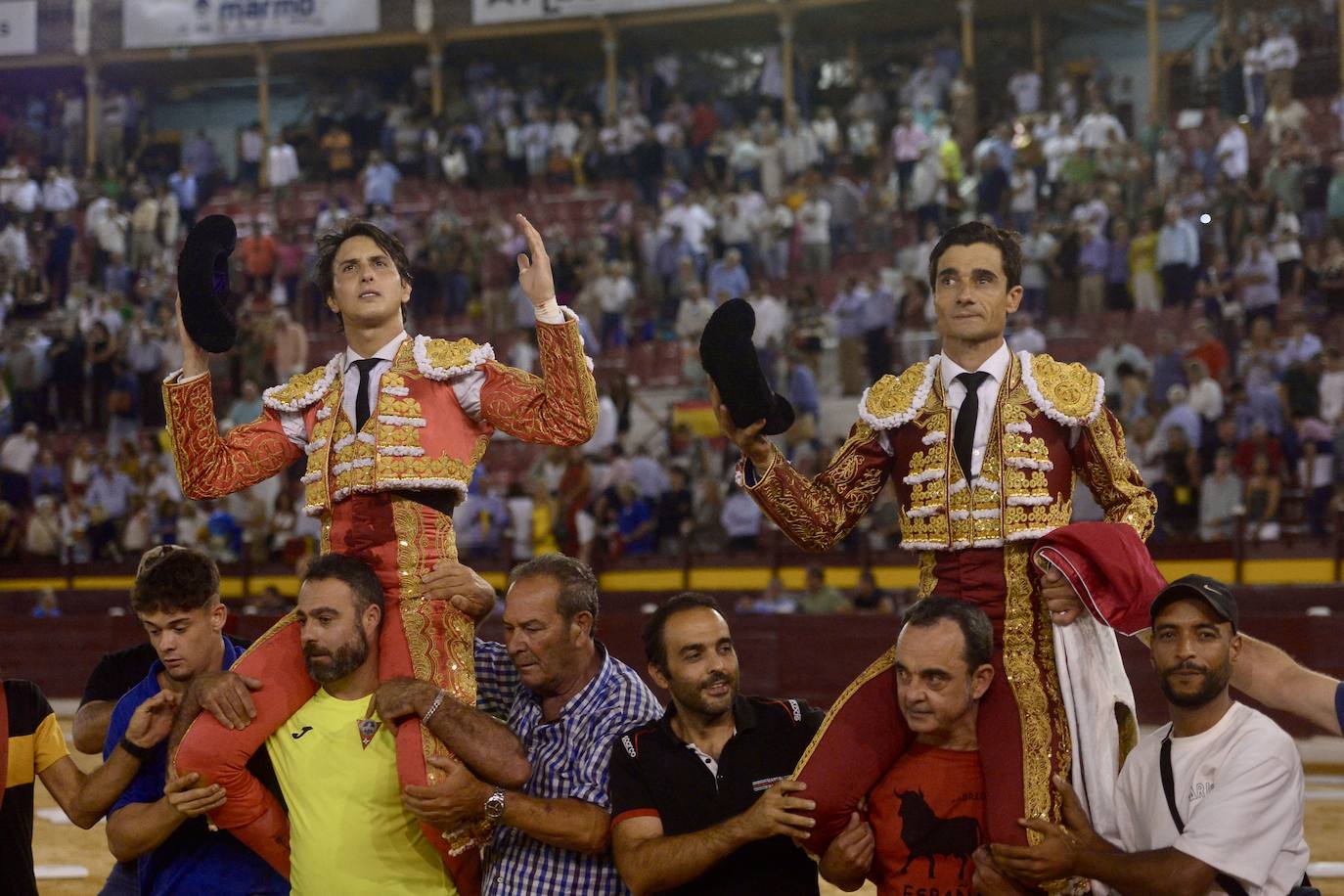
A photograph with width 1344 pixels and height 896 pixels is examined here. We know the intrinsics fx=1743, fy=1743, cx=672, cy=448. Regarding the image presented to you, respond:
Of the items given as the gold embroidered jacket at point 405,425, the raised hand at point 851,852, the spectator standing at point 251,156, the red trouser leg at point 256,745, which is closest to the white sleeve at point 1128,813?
the raised hand at point 851,852

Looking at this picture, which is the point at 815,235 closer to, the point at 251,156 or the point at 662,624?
the point at 251,156

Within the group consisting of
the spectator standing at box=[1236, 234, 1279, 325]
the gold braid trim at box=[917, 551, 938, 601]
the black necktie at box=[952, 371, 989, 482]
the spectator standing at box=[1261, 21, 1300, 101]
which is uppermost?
the spectator standing at box=[1261, 21, 1300, 101]

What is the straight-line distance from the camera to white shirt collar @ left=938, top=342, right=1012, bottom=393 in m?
3.48

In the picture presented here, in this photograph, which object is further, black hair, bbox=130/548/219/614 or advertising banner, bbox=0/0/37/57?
advertising banner, bbox=0/0/37/57

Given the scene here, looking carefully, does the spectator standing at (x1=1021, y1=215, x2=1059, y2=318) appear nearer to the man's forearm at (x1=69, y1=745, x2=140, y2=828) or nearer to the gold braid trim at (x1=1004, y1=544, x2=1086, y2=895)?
the gold braid trim at (x1=1004, y1=544, x2=1086, y2=895)

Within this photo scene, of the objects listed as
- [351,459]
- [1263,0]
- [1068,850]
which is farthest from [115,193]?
[1068,850]

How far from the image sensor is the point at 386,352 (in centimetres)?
375

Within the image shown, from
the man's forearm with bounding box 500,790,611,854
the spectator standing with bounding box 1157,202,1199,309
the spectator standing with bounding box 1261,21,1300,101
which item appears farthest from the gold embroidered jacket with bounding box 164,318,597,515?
the spectator standing with bounding box 1261,21,1300,101

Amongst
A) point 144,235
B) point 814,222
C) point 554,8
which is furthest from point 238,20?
point 814,222

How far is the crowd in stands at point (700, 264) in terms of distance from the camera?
1047cm

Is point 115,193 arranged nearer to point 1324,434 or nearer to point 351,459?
point 1324,434

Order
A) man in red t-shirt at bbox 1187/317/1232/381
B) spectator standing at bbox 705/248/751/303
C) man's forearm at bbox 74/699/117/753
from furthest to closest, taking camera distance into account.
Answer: spectator standing at bbox 705/248/751/303, man in red t-shirt at bbox 1187/317/1232/381, man's forearm at bbox 74/699/117/753

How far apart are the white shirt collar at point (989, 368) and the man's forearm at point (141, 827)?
178 cm

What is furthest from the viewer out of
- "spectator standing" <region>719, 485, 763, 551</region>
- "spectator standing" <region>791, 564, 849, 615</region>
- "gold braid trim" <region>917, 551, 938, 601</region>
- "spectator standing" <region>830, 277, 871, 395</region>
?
"spectator standing" <region>830, 277, 871, 395</region>
